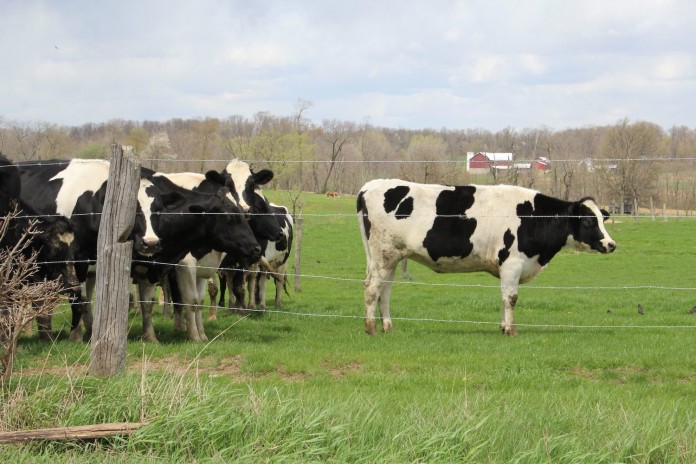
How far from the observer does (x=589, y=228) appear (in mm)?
14289

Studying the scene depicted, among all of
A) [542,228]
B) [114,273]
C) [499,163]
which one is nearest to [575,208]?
[542,228]

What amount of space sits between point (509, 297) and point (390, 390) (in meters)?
5.71

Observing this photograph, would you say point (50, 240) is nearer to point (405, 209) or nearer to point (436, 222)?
point (405, 209)

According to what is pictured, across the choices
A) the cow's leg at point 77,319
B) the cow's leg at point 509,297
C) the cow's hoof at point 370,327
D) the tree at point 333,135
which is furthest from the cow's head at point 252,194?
the tree at point 333,135

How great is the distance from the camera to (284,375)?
9.57 m

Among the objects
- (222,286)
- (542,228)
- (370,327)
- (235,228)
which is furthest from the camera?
(222,286)

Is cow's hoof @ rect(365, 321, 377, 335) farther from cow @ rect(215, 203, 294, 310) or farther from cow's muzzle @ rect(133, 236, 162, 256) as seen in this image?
cow's muzzle @ rect(133, 236, 162, 256)

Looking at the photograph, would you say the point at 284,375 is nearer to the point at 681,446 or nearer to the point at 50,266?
the point at 50,266

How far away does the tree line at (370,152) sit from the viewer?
3278 cm

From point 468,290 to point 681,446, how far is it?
17886 millimetres

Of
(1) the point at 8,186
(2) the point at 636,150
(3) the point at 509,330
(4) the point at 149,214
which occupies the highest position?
(2) the point at 636,150

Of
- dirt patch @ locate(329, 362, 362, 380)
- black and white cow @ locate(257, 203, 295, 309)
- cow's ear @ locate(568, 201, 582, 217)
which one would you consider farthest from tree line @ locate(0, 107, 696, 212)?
dirt patch @ locate(329, 362, 362, 380)

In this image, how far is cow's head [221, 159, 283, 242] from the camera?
1292 centimetres

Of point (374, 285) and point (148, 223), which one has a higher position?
point (148, 223)
